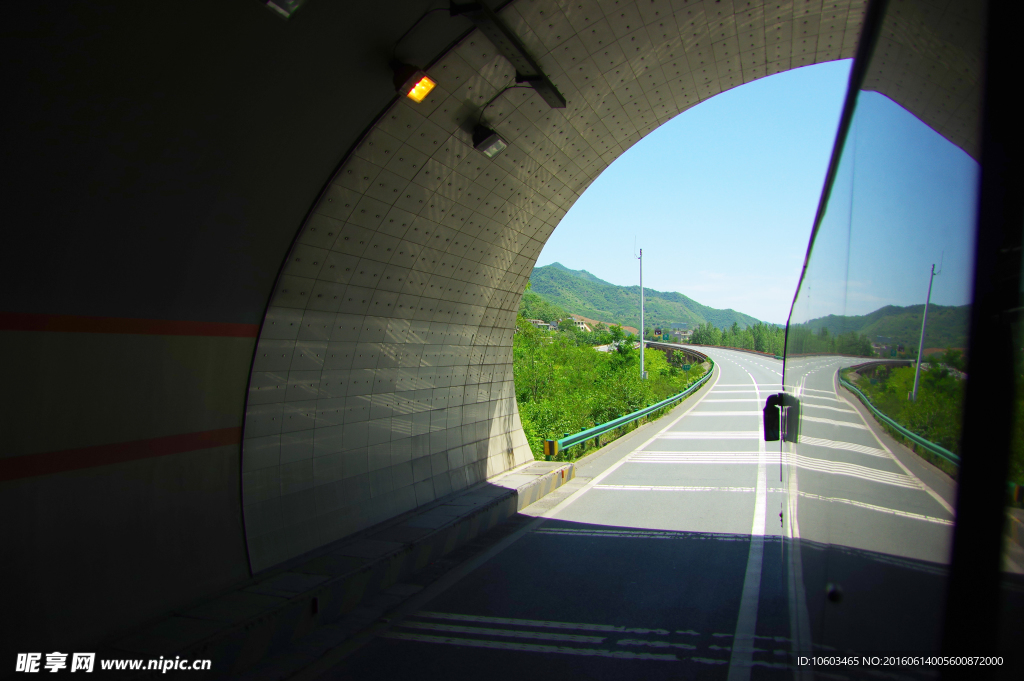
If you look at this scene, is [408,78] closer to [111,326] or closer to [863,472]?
[111,326]

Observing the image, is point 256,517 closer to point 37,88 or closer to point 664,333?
point 37,88

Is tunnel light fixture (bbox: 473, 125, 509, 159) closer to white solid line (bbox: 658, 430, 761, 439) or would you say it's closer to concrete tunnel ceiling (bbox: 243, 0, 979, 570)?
concrete tunnel ceiling (bbox: 243, 0, 979, 570)

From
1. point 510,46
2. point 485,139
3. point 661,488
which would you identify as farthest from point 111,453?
point 661,488

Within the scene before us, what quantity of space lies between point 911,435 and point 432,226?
6515mm

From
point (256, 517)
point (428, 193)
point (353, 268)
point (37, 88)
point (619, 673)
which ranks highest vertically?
point (428, 193)

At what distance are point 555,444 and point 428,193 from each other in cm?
655

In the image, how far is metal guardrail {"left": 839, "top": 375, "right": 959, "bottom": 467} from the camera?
1189mm

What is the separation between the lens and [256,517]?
577 centimetres

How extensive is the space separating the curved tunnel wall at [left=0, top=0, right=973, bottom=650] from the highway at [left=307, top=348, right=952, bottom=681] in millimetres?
1131

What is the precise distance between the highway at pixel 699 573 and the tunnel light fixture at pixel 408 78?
3990 millimetres

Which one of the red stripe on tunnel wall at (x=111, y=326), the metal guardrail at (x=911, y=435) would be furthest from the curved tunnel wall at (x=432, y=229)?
the metal guardrail at (x=911, y=435)

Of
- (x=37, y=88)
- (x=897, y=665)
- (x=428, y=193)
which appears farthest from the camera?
(x=428, y=193)

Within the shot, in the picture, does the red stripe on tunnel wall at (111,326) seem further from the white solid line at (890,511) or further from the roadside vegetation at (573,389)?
the roadside vegetation at (573,389)

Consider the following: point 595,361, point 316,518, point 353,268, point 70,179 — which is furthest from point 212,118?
point 595,361
